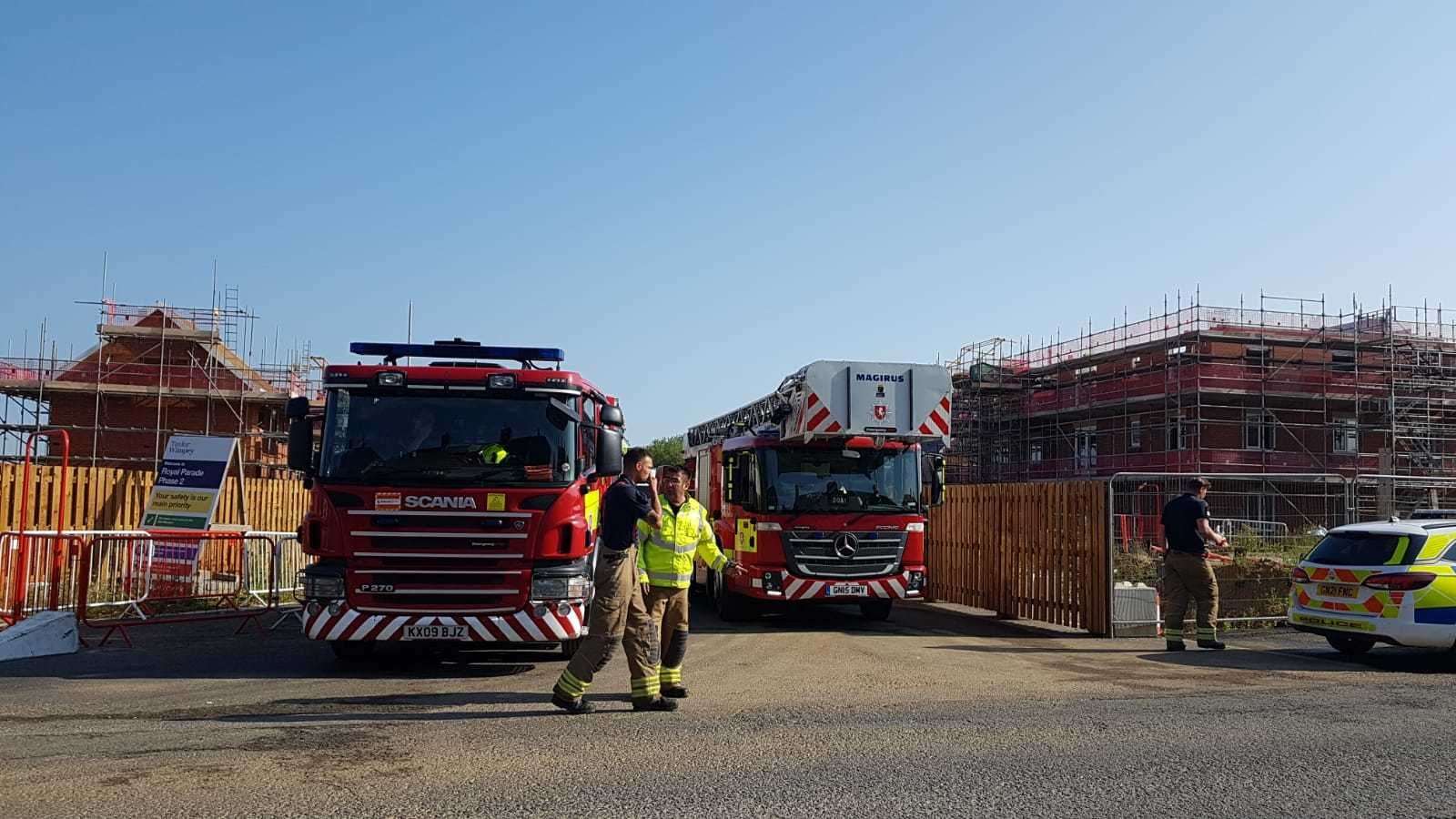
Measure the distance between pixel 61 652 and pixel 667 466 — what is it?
691cm

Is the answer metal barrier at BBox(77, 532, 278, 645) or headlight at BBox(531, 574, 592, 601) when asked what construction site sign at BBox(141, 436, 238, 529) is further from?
headlight at BBox(531, 574, 592, 601)

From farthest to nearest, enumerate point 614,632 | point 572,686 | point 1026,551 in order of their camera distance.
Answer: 1. point 1026,551
2. point 614,632
3. point 572,686

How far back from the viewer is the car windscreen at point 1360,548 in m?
11.8

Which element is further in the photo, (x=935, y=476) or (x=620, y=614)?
(x=935, y=476)

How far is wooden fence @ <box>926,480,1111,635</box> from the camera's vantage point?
48.0 ft

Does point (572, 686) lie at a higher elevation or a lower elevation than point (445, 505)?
A: lower

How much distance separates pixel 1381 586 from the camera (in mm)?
11625

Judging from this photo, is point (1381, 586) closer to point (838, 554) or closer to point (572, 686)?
point (838, 554)

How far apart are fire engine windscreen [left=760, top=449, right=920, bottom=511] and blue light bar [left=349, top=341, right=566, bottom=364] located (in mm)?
4546

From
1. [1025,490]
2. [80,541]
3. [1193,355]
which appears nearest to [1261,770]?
[1025,490]

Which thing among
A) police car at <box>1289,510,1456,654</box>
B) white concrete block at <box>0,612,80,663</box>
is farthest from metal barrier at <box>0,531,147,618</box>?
police car at <box>1289,510,1456,654</box>

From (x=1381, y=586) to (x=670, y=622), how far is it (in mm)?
7278

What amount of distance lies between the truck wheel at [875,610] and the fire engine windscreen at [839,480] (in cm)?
161

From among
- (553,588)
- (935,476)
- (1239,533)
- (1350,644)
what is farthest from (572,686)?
(1239,533)
